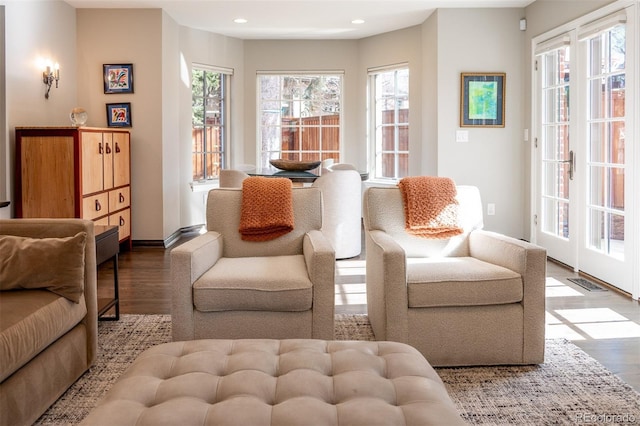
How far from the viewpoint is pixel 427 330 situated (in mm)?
2869

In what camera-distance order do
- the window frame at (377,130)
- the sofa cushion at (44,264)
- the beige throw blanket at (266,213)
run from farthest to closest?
1. the window frame at (377,130)
2. the beige throw blanket at (266,213)
3. the sofa cushion at (44,264)

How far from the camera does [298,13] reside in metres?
6.77

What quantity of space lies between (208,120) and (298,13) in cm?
205

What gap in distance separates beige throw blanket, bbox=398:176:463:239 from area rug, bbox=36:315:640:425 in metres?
0.81

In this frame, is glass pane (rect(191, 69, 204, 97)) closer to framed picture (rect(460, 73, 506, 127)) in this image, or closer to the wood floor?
the wood floor

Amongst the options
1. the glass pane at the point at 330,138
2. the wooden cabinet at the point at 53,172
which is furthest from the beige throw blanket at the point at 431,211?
the glass pane at the point at 330,138

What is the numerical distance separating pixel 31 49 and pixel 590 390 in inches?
202

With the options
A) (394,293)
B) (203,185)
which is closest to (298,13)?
(203,185)

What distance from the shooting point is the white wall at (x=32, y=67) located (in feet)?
16.6

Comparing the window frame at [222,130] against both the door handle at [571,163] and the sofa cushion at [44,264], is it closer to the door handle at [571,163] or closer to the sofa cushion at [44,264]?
the door handle at [571,163]

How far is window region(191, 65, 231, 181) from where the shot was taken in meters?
7.84

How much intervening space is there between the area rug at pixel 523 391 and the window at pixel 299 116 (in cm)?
568

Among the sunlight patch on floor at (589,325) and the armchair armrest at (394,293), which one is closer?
the armchair armrest at (394,293)

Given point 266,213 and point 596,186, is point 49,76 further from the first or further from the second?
point 596,186
